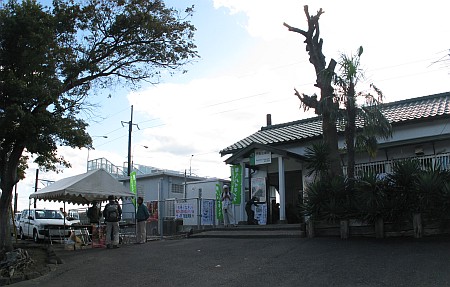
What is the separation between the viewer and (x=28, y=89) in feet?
39.0

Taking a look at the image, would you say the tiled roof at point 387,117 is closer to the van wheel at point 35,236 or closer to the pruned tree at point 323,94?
the pruned tree at point 323,94

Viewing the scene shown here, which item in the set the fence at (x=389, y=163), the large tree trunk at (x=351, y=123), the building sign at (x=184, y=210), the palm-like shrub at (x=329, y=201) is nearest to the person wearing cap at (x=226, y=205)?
the building sign at (x=184, y=210)

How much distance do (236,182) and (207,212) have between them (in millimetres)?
1837

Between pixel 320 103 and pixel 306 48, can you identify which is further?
pixel 306 48

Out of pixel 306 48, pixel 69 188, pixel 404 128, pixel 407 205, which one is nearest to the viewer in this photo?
pixel 407 205

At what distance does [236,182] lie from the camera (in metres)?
18.9

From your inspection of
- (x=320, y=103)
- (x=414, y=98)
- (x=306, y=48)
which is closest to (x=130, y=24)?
(x=306, y=48)

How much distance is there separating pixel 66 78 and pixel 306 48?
307 inches

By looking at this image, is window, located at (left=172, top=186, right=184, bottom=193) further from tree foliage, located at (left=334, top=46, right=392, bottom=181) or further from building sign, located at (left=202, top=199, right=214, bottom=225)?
tree foliage, located at (left=334, top=46, right=392, bottom=181)

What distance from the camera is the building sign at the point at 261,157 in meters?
17.4

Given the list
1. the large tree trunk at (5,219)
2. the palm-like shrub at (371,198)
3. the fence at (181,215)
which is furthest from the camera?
the fence at (181,215)

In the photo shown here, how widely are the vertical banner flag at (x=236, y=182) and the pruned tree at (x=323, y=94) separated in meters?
6.24

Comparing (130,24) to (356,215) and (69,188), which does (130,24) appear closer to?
(69,188)

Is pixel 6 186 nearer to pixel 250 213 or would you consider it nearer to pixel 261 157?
pixel 250 213
